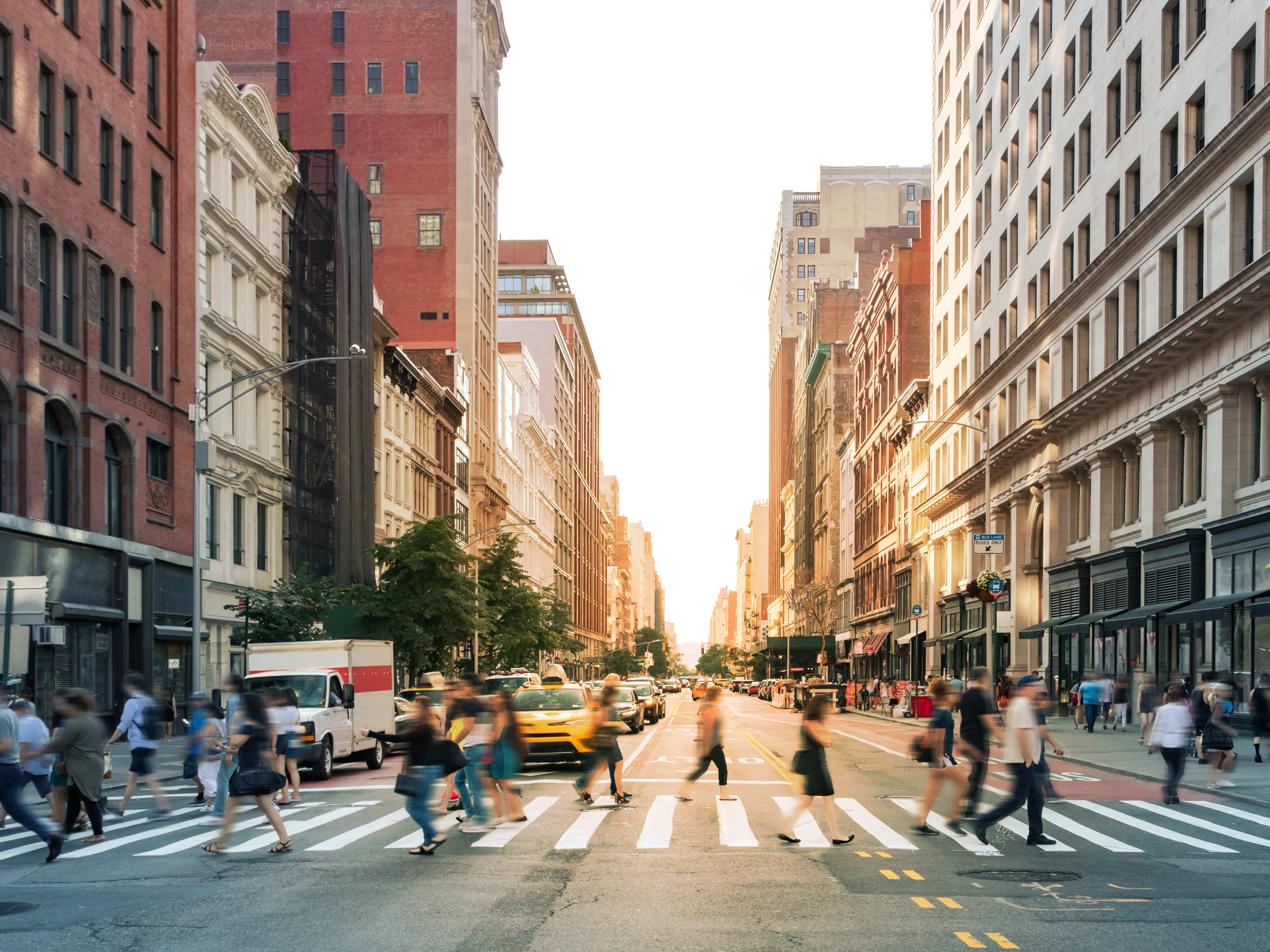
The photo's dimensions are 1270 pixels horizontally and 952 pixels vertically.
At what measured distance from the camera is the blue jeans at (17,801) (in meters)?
13.8

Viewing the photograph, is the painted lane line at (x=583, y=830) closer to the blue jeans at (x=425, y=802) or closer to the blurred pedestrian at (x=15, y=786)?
the blue jeans at (x=425, y=802)

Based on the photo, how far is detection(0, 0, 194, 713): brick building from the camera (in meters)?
29.3

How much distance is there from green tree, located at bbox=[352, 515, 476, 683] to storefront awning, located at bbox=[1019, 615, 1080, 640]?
21.3 metres

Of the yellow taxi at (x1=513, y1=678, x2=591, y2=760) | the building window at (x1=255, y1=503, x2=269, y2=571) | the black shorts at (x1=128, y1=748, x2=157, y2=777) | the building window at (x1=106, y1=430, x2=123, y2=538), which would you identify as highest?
the building window at (x1=106, y1=430, x2=123, y2=538)

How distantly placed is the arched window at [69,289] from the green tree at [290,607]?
9.21m

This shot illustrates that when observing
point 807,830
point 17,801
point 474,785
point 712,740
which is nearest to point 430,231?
point 712,740

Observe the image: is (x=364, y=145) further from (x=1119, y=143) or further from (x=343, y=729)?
(x=343, y=729)

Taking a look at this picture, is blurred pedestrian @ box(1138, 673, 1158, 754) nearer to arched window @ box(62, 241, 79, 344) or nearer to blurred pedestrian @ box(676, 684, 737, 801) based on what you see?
blurred pedestrian @ box(676, 684, 737, 801)

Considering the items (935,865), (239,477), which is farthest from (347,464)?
(935,865)

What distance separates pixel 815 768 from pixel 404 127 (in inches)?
2909

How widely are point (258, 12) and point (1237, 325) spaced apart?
63.8 meters

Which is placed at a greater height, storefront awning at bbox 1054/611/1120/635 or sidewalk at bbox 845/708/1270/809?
storefront awning at bbox 1054/611/1120/635

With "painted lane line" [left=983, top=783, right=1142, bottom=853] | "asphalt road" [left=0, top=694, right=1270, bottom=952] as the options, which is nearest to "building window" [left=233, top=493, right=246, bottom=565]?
"asphalt road" [left=0, top=694, right=1270, bottom=952]

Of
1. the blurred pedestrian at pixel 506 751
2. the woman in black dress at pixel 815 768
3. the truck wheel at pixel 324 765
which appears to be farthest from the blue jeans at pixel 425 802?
the truck wheel at pixel 324 765
